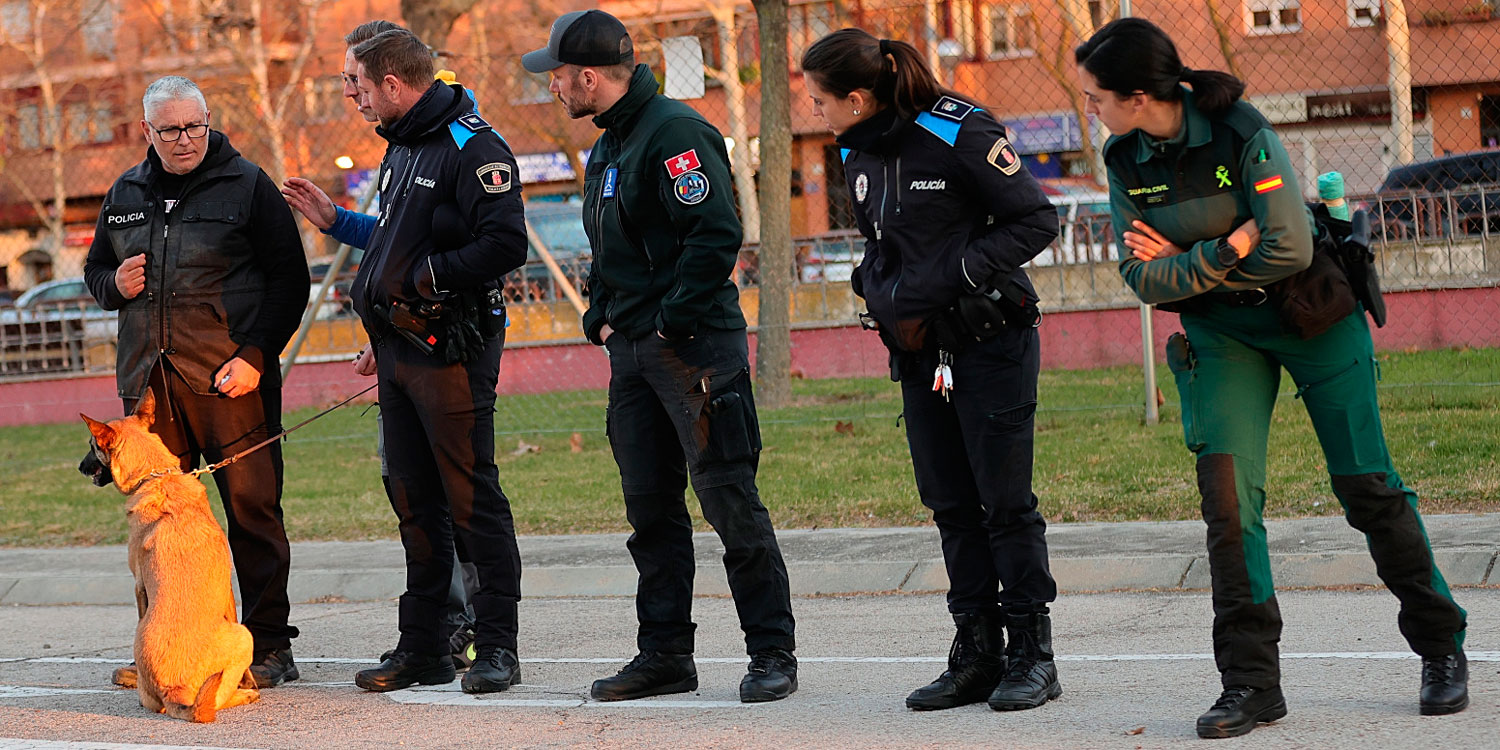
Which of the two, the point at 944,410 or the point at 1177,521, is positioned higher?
the point at 944,410

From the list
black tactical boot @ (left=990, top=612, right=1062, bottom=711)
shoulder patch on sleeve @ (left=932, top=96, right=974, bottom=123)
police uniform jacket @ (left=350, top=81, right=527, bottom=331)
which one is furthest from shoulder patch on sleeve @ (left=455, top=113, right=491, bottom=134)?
black tactical boot @ (left=990, top=612, right=1062, bottom=711)

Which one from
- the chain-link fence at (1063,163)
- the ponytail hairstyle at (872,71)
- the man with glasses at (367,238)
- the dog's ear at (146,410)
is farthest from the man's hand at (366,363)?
the ponytail hairstyle at (872,71)

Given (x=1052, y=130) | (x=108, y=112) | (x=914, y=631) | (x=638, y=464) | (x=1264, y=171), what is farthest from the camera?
(x=108, y=112)

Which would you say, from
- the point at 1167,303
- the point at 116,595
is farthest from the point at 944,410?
the point at 116,595

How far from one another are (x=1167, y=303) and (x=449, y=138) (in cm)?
246

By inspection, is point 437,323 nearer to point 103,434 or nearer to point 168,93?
point 103,434

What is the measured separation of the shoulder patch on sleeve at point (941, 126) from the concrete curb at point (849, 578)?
2.34 metres

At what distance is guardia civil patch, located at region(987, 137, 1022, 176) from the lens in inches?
188

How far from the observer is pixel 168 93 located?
229 inches

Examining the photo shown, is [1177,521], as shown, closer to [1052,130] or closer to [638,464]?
[638,464]

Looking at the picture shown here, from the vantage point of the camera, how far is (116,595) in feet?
28.8

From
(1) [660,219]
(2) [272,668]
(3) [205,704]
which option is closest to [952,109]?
(1) [660,219]

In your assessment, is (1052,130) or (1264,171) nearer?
(1264,171)

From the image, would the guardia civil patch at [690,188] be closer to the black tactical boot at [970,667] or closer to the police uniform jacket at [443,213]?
the police uniform jacket at [443,213]
